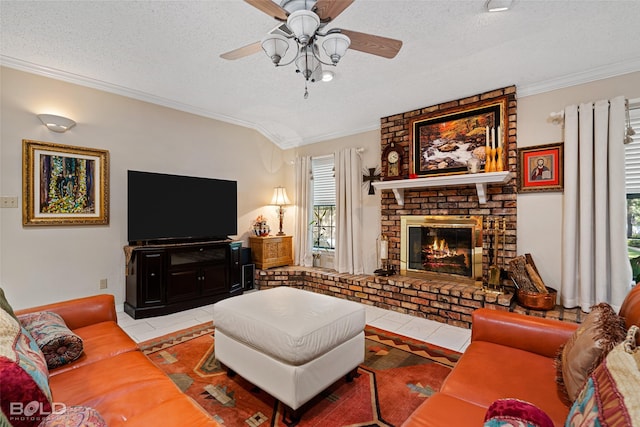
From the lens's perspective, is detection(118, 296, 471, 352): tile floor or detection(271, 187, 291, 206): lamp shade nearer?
detection(118, 296, 471, 352): tile floor

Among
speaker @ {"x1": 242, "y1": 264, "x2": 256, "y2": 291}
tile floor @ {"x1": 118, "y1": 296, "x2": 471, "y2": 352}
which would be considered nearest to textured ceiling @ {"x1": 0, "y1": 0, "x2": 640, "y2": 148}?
speaker @ {"x1": 242, "y1": 264, "x2": 256, "y2": 291}

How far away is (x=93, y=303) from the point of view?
206 cm

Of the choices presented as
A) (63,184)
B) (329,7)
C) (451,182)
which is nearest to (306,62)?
(329,7)

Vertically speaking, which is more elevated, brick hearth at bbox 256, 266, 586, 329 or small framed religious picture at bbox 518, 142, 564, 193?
small framed religious picture at bbox 518, 142, 564, 193

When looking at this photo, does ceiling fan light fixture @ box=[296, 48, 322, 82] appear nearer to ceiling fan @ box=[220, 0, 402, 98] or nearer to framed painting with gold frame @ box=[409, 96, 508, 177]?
ceiling fan @ box=[220, 0, 402, 98]

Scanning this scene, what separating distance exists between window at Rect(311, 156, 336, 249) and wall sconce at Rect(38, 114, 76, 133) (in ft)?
10.3

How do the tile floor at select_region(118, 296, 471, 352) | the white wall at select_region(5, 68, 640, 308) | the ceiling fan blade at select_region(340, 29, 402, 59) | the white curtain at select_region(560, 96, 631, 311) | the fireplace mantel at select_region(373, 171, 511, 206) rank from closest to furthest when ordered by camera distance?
the ceiling fan blade at select_region(340, 29, 402, 59) → the white curtain at select_region(560, 96, 631, 311) → the tile floor at select_region(118, 296, 471, 352) → the white wall at select_region(5, 68, 640, 308) → the fireplace mantel at select_region(373, 171, 511, 206)

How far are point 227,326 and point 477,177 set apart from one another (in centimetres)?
277

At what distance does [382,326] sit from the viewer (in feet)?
10.3

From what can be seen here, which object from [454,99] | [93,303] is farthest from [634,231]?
[93,303]

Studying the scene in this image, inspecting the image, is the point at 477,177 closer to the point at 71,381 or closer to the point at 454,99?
the point at 454,99

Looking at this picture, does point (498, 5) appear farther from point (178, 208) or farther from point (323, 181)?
point (178, 208)

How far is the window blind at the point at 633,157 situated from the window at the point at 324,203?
3.33m

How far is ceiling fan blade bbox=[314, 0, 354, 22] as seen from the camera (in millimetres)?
1562
